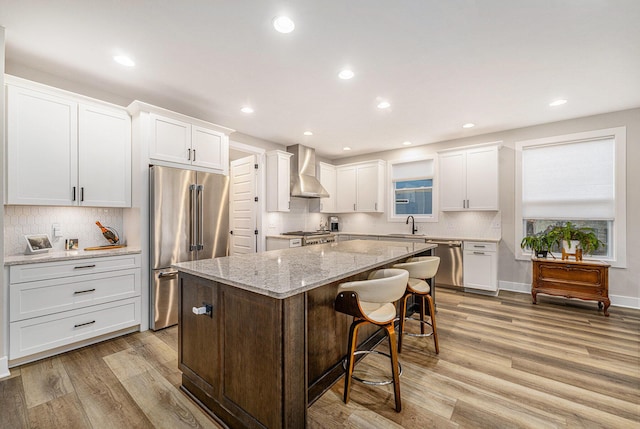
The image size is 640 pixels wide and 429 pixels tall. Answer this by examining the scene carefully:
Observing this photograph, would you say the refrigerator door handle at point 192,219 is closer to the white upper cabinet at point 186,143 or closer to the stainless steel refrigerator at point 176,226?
the stainless steel refrigerator at point 176,226

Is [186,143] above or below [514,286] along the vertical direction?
above

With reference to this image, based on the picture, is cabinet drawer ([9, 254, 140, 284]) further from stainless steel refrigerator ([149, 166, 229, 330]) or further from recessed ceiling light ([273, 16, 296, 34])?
recessed ceiling light ([273, 16, 296, 34])

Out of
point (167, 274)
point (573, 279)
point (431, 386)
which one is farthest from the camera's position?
point (573, 279)

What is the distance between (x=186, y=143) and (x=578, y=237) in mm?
5285

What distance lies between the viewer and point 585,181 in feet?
13.4

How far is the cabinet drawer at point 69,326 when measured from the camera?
2.29m

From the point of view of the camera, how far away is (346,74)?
9.11 feet

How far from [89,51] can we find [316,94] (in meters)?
2.12

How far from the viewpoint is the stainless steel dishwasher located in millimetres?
4578

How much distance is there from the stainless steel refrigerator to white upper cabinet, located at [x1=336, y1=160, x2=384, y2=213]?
10.6 feet

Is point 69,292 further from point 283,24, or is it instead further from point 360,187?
point 360,187

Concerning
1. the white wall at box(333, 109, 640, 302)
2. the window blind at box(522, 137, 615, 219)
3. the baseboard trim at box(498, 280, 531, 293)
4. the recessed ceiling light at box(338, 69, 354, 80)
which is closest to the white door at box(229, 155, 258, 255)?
the white wall at box(333, 109, 640, 302)

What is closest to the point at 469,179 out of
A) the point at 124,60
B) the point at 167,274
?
the point at 167,274

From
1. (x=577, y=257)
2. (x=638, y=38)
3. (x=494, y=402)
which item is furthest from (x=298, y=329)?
(x=577, y=257)
